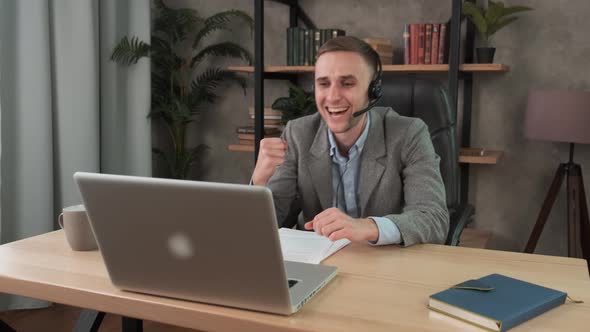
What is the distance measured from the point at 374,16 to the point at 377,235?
2.30m

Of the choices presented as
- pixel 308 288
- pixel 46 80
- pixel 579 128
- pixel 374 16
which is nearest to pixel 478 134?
pixel 579 128

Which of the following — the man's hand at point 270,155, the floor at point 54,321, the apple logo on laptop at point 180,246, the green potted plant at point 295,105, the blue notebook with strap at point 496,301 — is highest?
the green potted plant at point 295,105

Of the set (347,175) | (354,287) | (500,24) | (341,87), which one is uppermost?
(500,24)

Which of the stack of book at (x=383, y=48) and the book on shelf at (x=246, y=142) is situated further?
the book on shelf at (x=246, y=142)

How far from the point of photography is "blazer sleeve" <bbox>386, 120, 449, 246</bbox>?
131cm

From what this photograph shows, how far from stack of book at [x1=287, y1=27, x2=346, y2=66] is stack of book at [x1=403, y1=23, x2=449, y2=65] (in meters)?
0.37

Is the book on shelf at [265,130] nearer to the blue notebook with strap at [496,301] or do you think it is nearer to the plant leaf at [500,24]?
the plant leaf at [500,24]

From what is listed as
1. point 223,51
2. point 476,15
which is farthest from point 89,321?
point 223,51

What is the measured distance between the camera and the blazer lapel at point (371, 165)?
64.8 inches

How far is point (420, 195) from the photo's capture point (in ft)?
4.94

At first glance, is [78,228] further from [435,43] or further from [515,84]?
[515,84]

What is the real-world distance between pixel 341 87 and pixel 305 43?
1564 mm

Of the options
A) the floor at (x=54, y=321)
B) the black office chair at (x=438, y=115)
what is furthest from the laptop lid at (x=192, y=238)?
the floor at (x=54, y=321)

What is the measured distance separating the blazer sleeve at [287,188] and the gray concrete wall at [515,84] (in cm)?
171
